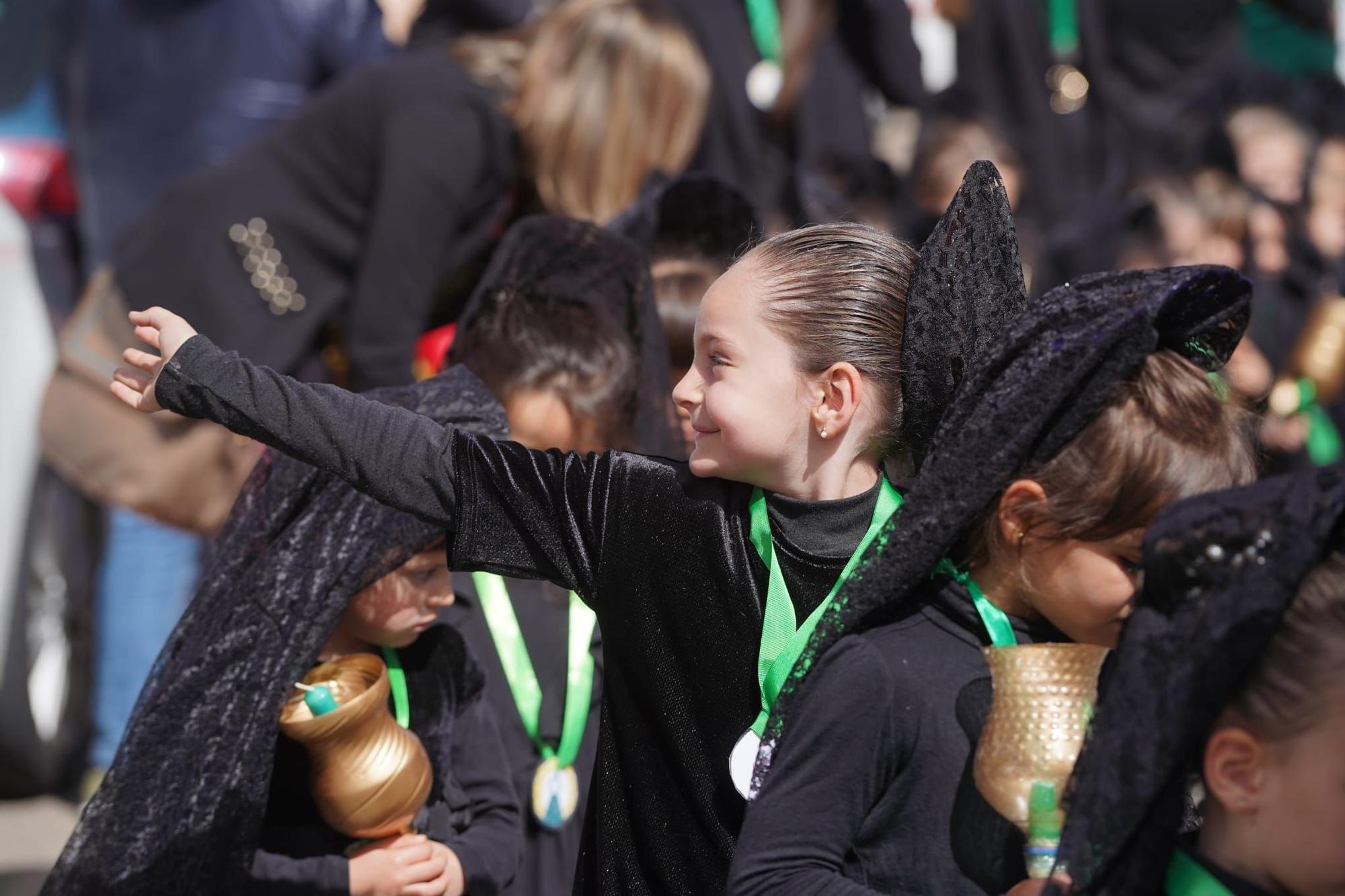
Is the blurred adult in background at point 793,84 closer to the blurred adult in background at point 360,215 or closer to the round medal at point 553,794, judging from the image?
the blurred adult in background at point 360,215

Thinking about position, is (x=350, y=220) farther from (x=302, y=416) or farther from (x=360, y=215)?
(x=302, y=416)

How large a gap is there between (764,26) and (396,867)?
3.09 metres

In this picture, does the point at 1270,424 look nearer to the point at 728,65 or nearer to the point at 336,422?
the point at 728,65

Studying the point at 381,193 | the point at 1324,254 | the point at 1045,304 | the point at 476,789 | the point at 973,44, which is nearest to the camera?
the point at 1045,304

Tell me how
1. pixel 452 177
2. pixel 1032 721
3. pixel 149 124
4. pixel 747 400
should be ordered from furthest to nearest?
pixel 149 124, pixel 452 177, pixel 747 400, pixel 1032 721

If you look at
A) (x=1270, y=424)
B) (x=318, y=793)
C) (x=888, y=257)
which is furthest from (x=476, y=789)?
(x=1270, y=424)

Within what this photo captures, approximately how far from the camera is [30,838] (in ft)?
14.6

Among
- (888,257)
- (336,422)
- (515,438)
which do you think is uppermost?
(888,257)

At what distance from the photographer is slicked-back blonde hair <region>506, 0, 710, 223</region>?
12.2ft

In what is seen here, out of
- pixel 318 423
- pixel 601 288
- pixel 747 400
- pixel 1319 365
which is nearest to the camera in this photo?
pixel 318 423

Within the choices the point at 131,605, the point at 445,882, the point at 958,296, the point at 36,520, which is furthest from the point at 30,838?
the point at 958,296

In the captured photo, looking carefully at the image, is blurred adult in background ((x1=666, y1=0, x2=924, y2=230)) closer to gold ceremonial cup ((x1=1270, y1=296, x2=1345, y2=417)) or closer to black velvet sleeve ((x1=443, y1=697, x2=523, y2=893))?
gold ceremonial cup ((x1=1270, y1=296, x2=1345, y2=417))

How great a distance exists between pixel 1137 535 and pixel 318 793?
123cm

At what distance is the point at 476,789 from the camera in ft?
8.82
